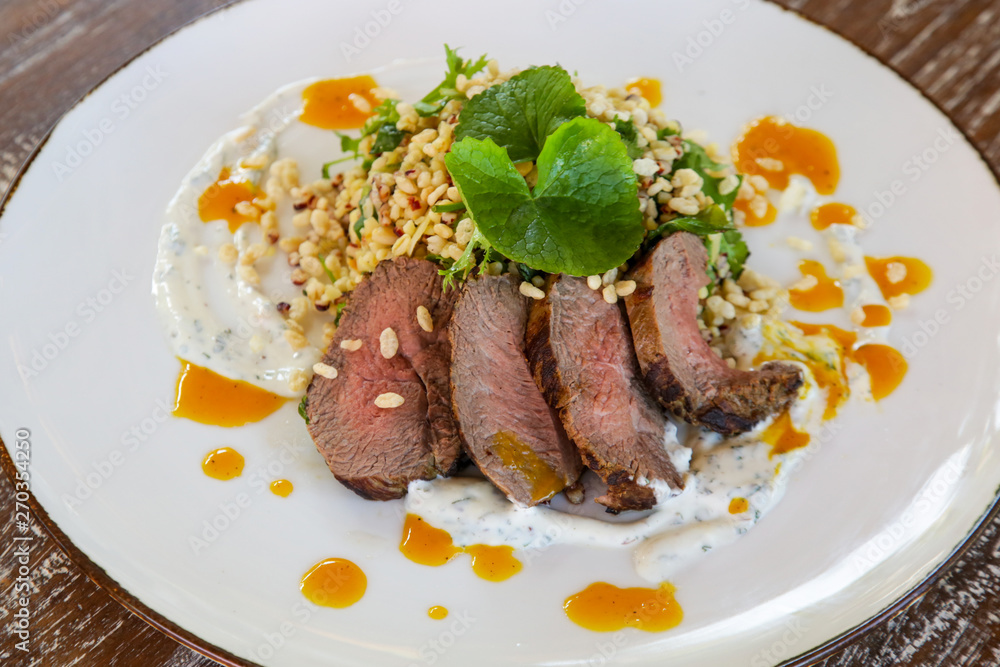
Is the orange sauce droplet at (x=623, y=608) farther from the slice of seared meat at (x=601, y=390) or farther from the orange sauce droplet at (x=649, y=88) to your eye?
the orange sauce droplet at (x=649, y=88)

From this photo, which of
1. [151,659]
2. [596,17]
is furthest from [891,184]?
[151,659]

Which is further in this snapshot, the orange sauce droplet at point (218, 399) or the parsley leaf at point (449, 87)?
the parsley leaf at point (449, 87)

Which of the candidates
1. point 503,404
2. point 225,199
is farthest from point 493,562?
point 225,199

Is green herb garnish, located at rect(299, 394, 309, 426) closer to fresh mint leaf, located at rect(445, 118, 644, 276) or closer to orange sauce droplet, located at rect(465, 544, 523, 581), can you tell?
orange sauce droplet, located at rect(465, 544, 523, 581)

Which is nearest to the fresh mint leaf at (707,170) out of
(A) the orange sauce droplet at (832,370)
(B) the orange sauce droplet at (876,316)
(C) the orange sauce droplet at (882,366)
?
(A) the orange sauce droplet at (832,370)

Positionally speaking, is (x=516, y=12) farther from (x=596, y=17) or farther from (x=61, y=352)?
(x=61, y=352)

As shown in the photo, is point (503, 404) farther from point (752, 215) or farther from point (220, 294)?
point (752, 215)
